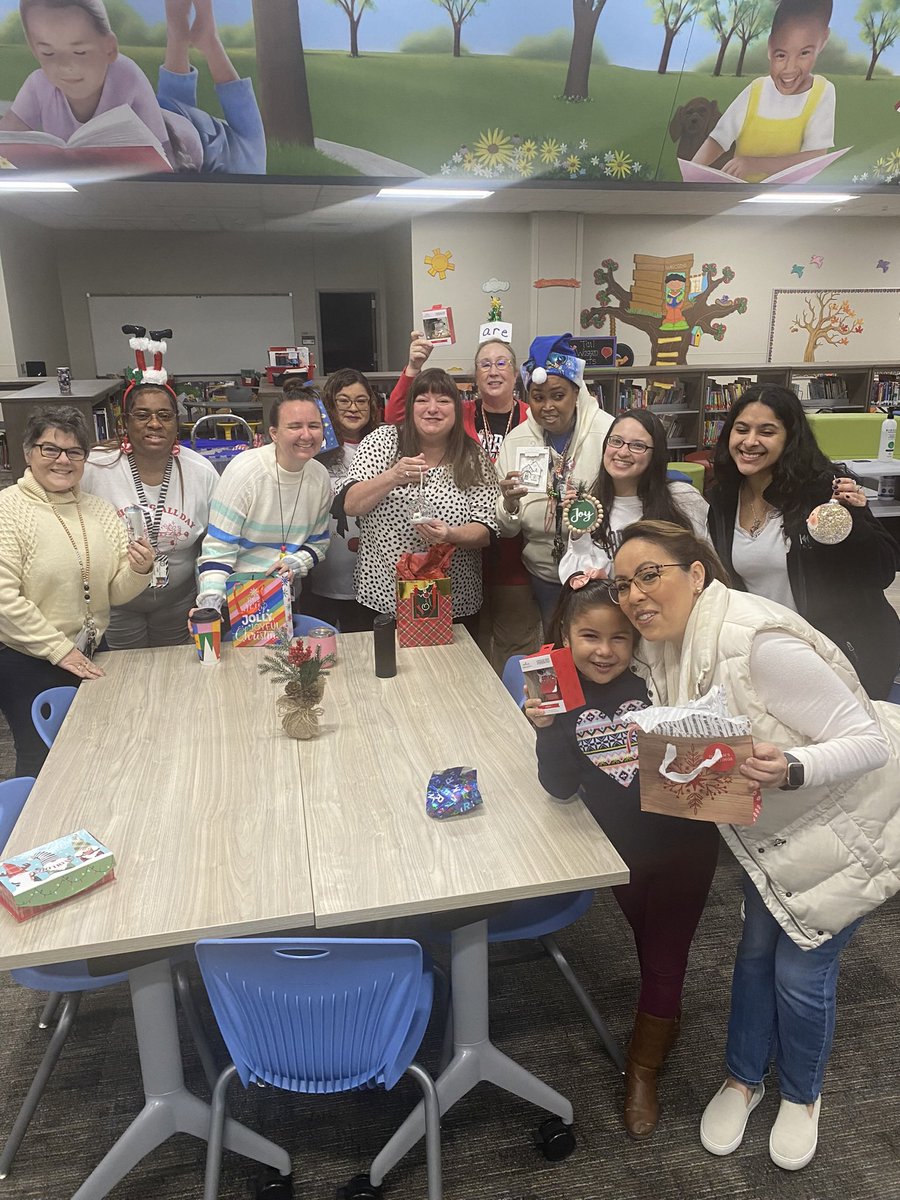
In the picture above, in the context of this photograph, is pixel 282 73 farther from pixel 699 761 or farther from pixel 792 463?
pixel 699 761

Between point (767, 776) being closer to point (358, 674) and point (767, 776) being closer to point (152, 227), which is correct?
point (358, 674)

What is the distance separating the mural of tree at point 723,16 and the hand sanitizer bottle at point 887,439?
2.89 m

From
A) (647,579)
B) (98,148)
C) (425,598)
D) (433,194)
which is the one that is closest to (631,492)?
(425,598)

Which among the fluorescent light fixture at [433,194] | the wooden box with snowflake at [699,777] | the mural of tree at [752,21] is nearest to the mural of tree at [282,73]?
the fluorescent light fixture at [433,194]

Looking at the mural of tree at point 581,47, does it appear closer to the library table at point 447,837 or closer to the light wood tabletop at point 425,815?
the light wood tabletop at point 425,815

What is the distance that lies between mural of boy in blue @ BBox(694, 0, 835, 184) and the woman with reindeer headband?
516 cm

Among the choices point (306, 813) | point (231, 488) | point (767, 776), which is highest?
point (231, 488)

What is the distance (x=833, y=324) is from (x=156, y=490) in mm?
9210

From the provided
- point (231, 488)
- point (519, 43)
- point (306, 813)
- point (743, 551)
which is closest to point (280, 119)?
point (519, 43)

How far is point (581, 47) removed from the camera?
19.0 ft

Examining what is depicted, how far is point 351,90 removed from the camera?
5.68m

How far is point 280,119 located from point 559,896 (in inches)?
216

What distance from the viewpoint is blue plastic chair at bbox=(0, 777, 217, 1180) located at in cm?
194

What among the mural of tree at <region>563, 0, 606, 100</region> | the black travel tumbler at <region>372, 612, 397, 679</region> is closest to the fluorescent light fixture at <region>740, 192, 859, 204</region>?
the mural of tree at <region>563, 0, 606, 100</region>
